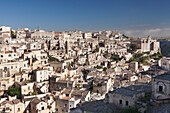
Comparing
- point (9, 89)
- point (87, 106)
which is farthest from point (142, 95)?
point (9, 89)

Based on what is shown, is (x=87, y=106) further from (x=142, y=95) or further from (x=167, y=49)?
(x=167, y=49)

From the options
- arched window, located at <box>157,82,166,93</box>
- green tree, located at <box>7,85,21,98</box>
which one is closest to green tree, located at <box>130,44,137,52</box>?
green tree, located at <box>7,85,21,98</box>

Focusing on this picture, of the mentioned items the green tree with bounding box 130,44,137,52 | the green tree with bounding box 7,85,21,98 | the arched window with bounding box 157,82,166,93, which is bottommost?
the green tree with bounding box 7,85,21,98

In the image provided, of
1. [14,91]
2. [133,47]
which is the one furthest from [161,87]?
[133,47]

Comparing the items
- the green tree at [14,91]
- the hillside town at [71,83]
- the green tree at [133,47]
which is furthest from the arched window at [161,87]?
the green tree at [133,47]

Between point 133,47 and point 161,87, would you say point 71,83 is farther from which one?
point 133,47

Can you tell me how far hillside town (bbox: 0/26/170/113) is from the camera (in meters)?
16.2

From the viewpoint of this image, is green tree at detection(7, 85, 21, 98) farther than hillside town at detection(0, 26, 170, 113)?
Yes

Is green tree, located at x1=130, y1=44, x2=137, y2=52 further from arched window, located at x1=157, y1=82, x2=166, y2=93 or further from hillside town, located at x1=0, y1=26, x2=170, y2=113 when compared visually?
arched window, located at x1=157, y1=82, x2=166, y2=93

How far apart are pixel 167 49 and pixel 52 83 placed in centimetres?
5727

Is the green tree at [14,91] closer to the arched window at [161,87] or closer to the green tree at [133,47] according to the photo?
the arched window at [161,87]

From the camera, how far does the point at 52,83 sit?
1133 inches

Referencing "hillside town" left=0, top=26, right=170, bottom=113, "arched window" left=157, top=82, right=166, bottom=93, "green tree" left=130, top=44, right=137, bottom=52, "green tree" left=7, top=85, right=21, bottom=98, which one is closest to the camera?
"arched window" left=157, top=82, right=166, bottom=93

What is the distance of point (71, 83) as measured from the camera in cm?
2723
